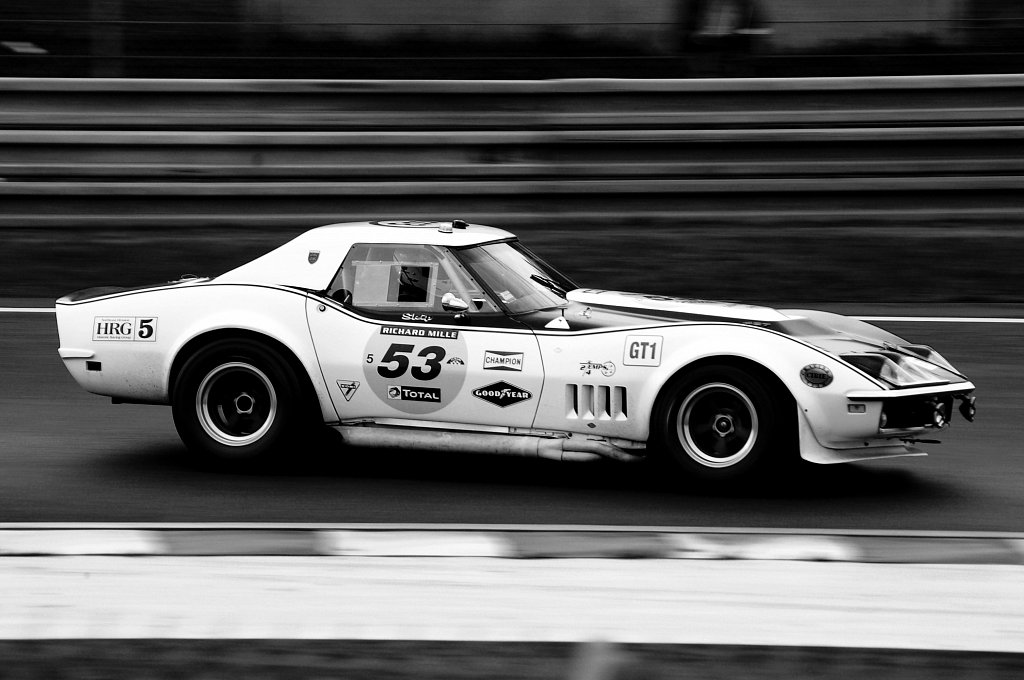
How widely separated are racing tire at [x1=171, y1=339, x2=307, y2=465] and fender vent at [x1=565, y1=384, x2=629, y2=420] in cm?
128

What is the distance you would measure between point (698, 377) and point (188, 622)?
2476 mm

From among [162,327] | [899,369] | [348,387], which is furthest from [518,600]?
[162,327]

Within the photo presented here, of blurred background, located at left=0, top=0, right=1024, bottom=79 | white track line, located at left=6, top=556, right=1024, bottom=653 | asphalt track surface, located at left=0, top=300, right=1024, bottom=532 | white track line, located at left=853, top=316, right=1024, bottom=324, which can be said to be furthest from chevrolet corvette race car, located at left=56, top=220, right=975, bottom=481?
blurred background, located at left=0, top=0, right=1024, bottom=79

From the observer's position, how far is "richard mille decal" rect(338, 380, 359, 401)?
230 inches

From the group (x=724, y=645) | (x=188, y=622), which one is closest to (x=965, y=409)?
(x=724, y=645)

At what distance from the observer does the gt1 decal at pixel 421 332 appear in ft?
18.8

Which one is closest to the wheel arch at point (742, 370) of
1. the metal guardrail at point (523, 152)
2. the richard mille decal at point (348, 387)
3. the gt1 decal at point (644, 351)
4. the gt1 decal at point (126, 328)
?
the gt1 decal at point (644, 351)

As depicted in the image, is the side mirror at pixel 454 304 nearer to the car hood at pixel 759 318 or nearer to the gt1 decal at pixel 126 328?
the car hood at pixel 759 318

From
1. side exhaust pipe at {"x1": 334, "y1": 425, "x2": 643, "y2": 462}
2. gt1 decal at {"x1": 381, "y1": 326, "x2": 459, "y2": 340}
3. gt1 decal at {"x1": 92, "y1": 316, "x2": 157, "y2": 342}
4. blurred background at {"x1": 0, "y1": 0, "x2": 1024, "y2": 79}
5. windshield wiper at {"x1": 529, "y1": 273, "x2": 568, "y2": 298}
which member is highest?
blurred background at {"x1": 0, "y1": 0, "x2": 1024, "y2": 79}

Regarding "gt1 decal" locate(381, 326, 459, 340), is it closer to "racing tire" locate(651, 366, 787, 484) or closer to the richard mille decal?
the richard mille decal

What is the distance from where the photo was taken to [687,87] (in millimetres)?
12062

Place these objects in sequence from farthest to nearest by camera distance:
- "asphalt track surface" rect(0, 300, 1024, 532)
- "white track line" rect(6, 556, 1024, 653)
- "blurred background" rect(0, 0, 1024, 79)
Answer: "blurred background" rect(0, 0, 1024, 79), "asphalt track surface" rect(0, 300, 1024, 532), "white track line" rect(6, 556, 1024, 653)

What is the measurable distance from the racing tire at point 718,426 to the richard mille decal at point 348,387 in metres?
1.39

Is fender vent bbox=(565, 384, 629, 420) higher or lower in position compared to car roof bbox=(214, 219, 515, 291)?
lower
